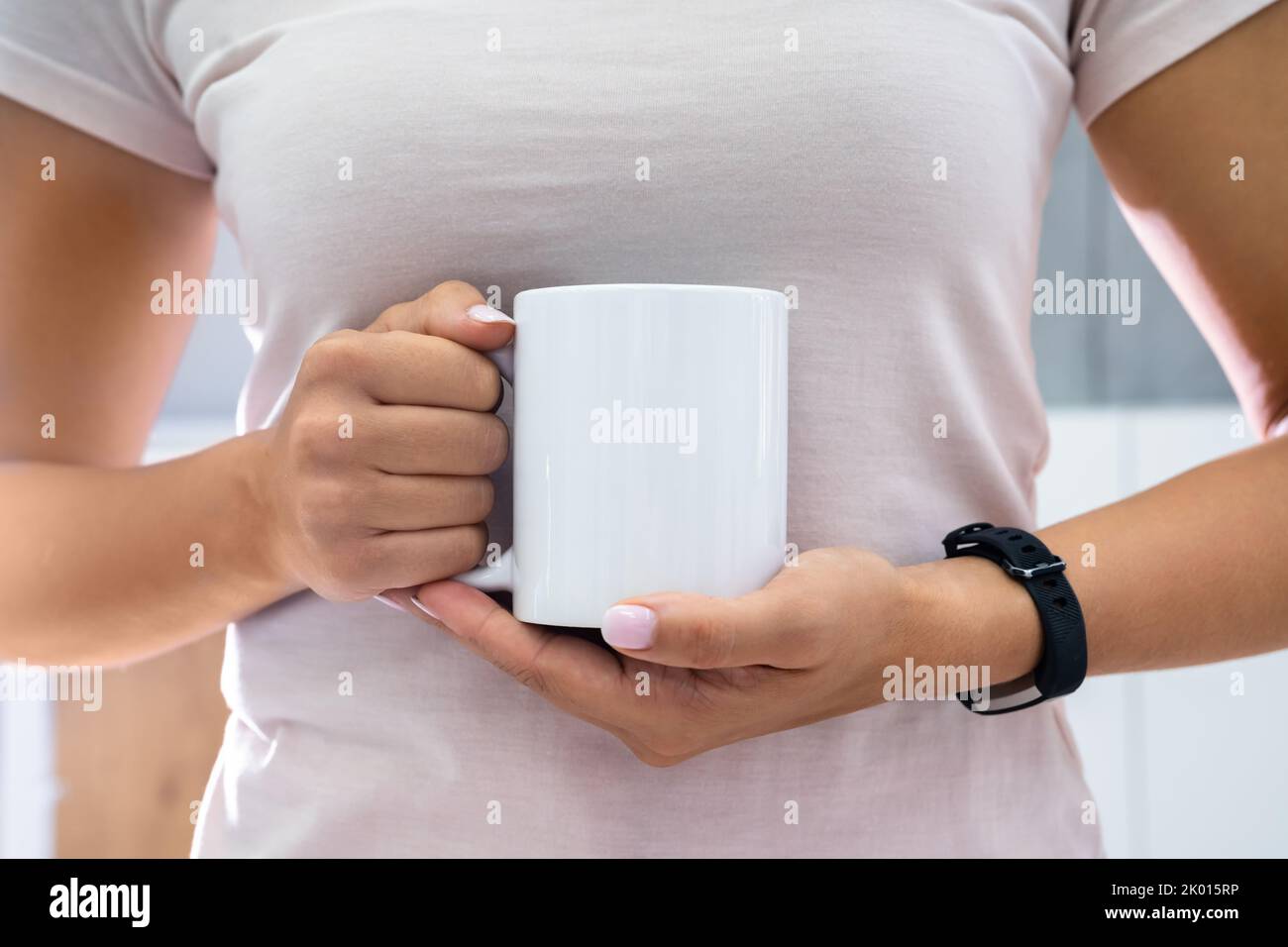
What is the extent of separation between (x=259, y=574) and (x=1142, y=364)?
1780mm

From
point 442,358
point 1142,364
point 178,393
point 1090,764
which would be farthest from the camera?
point 178,393

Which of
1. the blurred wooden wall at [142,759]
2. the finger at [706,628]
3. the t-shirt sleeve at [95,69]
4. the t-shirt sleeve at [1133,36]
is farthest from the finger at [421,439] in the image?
the blurred wooden wall at [142,759]

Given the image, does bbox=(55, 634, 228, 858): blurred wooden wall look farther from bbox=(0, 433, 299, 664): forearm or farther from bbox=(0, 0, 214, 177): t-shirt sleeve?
bbox=(0, 0, 214, 177): t-shirt sleeve

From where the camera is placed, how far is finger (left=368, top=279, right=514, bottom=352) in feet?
1.66

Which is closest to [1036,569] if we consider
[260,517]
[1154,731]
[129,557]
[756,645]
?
[756,645]

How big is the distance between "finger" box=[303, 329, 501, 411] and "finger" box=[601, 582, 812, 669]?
139mm

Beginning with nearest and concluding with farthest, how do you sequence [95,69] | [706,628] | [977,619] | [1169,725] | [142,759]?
[706,628] < [977,619] < [95,69] < [1169,725] < [142,759]

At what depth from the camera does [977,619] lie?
571 millimetres

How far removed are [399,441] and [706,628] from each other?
18 centimetres

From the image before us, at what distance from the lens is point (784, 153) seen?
57 centimetres

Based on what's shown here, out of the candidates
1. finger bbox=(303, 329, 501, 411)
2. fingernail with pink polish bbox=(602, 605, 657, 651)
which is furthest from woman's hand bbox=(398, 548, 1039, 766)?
finger bbox=(303, 329, 501, 411)

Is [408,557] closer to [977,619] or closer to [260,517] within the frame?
[260,517]
